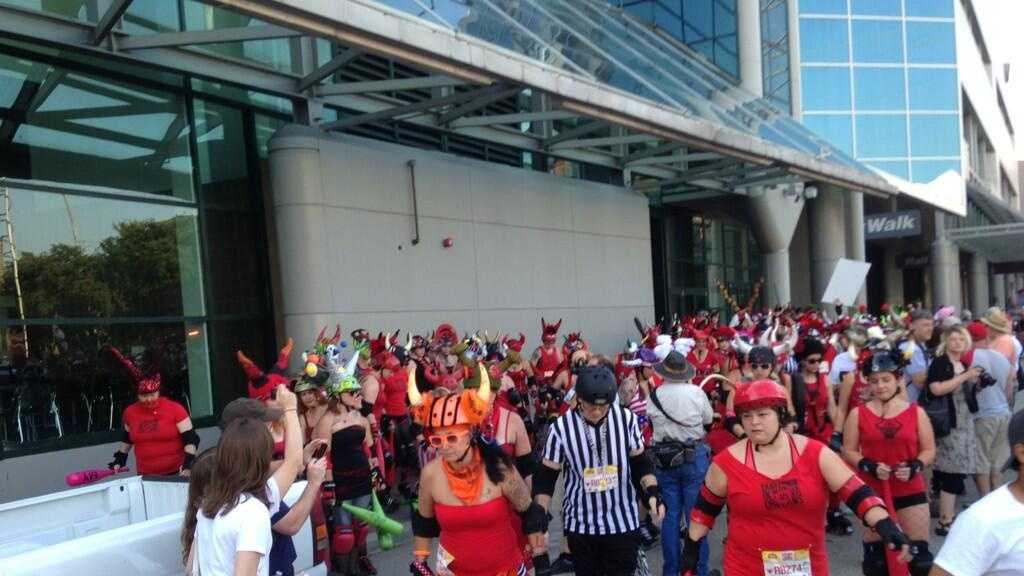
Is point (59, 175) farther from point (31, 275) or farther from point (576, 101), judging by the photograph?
point (576, 101)

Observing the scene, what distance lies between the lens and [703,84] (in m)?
17.1

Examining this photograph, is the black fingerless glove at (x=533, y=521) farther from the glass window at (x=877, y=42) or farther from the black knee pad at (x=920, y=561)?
the glass window at (x=877, y=42)

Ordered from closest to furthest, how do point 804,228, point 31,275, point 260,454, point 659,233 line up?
point 260,454 < point 31,275 < point 659,233 < point 804,228

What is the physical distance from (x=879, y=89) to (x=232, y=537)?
31.8 m

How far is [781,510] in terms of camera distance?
318 cm

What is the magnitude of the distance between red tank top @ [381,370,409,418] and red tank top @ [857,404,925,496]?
4939 millimetres

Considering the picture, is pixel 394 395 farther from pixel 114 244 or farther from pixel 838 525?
pixel 838 525

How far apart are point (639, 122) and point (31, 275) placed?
8.06 m

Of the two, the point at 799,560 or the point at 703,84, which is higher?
the point at 703,84

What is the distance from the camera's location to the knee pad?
547 centimetres

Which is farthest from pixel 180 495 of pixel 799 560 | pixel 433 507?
pixel 799 560

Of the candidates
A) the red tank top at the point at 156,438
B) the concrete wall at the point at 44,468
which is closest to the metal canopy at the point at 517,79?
the red tank top at the point at 156,438

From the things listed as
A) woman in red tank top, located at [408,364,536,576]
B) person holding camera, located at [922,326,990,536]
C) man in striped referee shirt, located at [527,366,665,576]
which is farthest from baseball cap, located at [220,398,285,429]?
person holding camera, located at [922,326,990,536]

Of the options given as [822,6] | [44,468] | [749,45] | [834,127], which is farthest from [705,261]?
[44,468]
